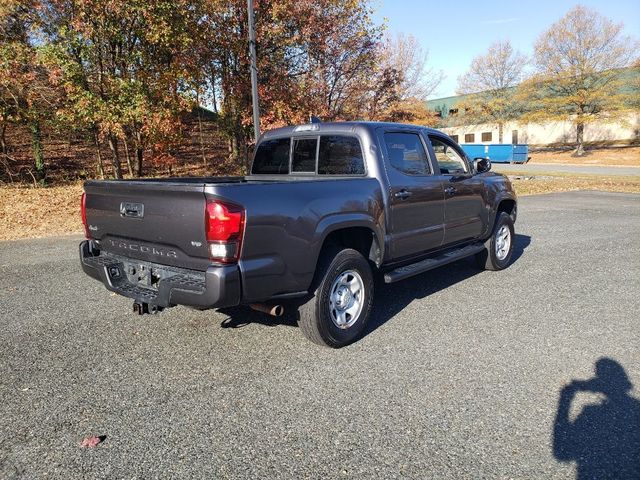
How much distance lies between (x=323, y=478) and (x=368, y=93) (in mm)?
14570

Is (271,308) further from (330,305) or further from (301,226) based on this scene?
(301,226)

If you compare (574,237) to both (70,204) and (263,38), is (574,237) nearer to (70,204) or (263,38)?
(263,38)

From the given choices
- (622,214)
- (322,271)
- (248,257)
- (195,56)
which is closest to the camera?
(248,257)

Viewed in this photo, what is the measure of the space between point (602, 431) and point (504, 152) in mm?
35550

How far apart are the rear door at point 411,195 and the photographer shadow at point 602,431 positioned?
192 cm

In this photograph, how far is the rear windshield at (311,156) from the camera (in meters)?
4.45

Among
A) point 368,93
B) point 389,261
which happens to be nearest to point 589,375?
point 389,261

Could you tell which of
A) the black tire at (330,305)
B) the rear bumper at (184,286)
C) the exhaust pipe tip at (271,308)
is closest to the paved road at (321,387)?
the black tire at (330,305)

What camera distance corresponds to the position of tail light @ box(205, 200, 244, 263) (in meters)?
3.06

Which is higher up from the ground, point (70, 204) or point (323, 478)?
point (70, 204)

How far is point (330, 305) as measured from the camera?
3816 millimetres

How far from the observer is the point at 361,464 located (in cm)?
243

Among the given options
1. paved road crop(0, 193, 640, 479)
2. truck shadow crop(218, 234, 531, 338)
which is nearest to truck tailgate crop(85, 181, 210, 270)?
paved road crop(0, 193, 640, 479)

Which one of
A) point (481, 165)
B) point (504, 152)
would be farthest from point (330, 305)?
point (504, 152)
